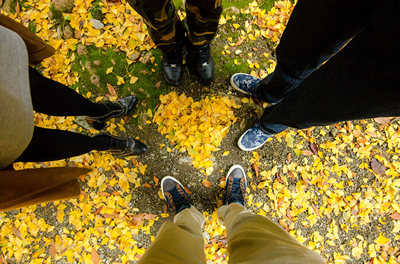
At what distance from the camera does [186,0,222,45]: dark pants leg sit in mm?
1255

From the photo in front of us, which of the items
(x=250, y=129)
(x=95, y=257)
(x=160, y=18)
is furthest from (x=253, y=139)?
(x=95, y=257)

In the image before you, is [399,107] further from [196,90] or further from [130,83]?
[130,83]

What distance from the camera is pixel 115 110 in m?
1.93

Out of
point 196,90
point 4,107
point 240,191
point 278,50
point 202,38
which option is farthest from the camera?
point 196,90

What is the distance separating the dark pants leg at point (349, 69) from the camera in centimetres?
76

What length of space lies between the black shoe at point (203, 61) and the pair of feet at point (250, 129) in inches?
11.9

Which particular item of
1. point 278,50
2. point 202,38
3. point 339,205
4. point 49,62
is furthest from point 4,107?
point 339,205

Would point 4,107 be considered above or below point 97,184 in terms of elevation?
above

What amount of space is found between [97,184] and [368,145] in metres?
3.28

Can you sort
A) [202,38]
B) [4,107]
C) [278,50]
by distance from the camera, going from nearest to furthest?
1. [4,107]
2. [278,50]
3. [202,38]

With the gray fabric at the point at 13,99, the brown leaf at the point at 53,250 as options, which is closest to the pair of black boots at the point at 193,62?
the gray fabric at the point at 13,99

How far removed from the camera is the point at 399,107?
31.5 inches

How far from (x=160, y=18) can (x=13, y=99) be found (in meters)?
1.01

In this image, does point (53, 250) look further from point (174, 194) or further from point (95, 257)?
point (174, 194)
